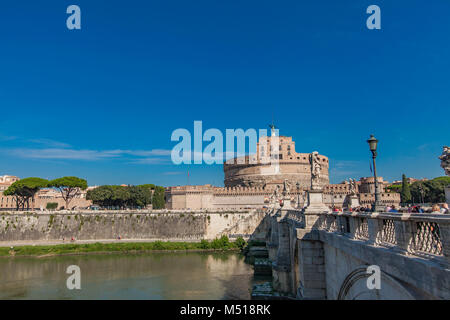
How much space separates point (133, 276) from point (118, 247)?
14.6 meters

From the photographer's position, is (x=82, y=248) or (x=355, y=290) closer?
(x=355, y=290)

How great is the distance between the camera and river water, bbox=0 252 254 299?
76.9ft

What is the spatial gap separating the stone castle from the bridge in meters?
46.9

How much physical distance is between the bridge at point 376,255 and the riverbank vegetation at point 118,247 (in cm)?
3219

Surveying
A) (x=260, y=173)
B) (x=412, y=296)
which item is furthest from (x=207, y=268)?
(x=260, y=173)

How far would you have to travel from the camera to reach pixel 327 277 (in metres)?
10.2

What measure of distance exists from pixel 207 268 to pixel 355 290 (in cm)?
2611

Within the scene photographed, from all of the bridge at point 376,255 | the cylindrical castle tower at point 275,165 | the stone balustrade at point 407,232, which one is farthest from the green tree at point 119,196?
the stone balustrade at point 407,232

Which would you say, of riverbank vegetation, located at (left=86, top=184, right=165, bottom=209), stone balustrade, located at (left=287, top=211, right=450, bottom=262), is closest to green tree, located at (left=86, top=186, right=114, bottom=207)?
riverbank vegetation, located at (left=86, top=184, right=165, bottom=209)

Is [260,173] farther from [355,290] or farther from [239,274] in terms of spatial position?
[355,290]

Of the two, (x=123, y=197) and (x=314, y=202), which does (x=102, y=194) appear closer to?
(x=123, y=197)

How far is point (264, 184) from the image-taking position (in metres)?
73.2

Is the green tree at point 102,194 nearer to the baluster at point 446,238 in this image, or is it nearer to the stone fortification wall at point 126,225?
the stone fortification wall at point 126,225

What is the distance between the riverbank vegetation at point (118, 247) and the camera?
134ft
